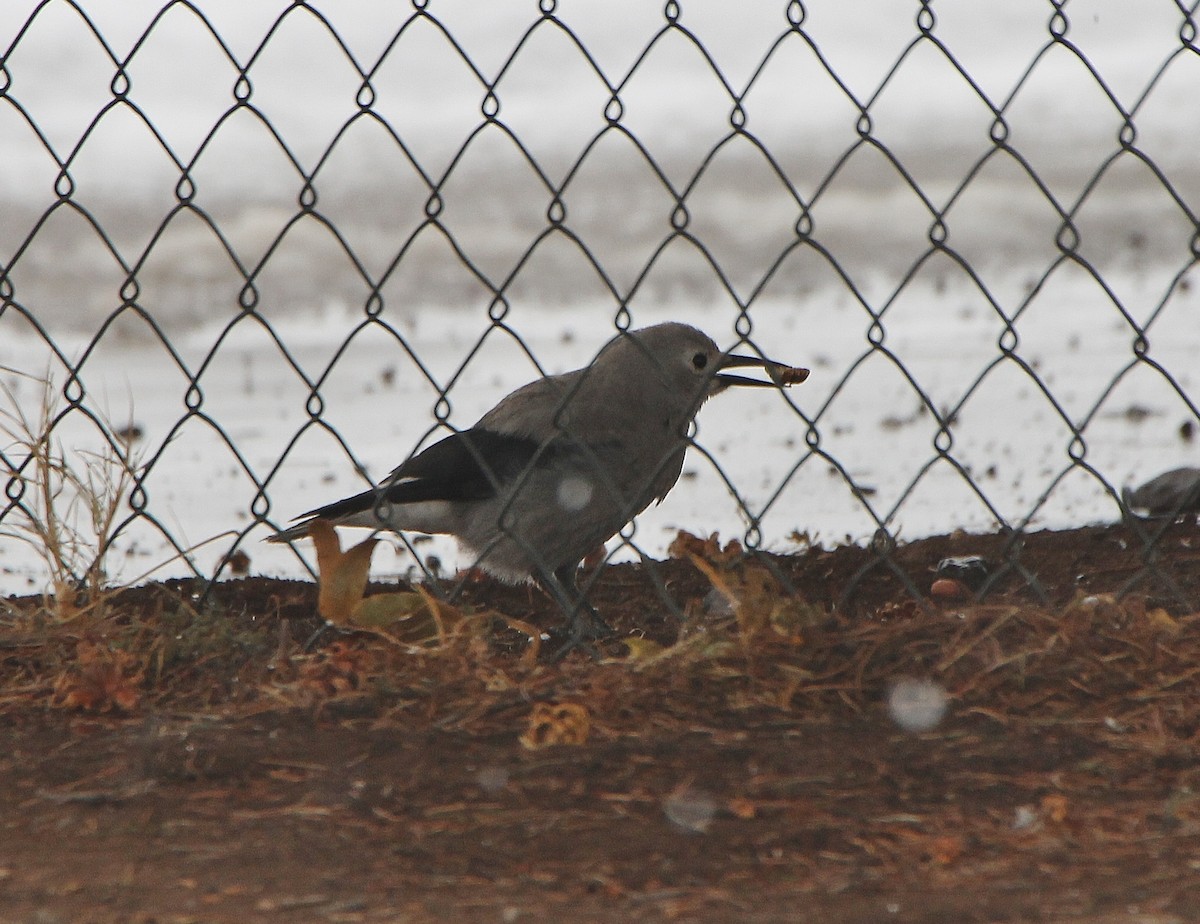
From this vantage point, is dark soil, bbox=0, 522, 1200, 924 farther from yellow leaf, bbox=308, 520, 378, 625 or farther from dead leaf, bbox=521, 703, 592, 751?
yellow leaf, bbox=308, 520, 378, 625

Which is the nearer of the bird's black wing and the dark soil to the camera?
the dark soil

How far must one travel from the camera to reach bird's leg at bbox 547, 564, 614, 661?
3.72 metres

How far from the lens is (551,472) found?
4.85 metres

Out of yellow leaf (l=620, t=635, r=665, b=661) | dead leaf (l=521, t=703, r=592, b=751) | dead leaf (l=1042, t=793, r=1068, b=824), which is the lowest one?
dead leaf (l=1042, t=793, r=1068, b=824)

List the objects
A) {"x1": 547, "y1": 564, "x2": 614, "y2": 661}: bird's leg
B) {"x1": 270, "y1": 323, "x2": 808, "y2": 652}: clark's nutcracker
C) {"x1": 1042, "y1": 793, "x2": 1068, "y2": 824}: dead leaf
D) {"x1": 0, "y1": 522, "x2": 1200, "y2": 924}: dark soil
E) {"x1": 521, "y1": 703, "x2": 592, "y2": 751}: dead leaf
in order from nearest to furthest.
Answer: {"x1": 0, "y1": 522, "x2": 1200, "y2": 924}: dark soil
{"x1": 1042, "y1": 793, "x2": 1068, "y2": 824}: dead leaf
{"x1": 521, "y1": 703, "x2": 592, "y2": 751}: dead leaf
{"x1": 547, "y1": 564, "x2": 614, "y2": 661}: bird's leg
{"x1": 270, "y1": 323, "x2": 808, "y2": 652}: clark's nutcracker

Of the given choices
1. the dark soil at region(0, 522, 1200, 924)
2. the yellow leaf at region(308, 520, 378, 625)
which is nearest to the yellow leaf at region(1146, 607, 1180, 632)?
the dark soil at region(0, 522, 1200, 924)

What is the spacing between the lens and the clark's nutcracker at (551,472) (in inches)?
190

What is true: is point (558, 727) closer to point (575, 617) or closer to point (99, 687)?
point (575, 617)

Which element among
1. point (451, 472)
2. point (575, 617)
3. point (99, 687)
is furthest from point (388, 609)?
point (451, 472)

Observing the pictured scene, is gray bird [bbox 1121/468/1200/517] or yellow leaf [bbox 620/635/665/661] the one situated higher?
gray bird [bbox 1121/468/1200/517]

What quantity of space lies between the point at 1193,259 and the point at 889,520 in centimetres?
104

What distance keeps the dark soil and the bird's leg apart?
14 centimetres

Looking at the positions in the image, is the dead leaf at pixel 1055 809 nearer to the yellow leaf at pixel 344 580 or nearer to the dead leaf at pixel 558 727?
the dead leaf at pixel 558 727

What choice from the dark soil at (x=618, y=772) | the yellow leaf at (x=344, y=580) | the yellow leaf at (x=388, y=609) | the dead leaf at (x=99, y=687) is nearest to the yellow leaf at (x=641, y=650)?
the dark soil at (x=618, y=772)
